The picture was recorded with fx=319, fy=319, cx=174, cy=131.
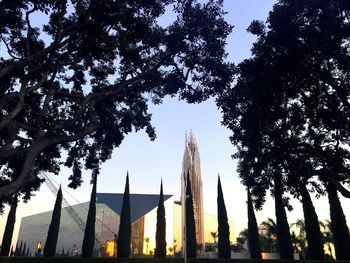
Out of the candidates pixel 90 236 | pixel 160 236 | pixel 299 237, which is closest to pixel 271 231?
pixel 299 237

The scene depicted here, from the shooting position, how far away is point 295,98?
15.5m

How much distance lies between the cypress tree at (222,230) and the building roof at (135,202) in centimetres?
2209

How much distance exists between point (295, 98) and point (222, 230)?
23.4m

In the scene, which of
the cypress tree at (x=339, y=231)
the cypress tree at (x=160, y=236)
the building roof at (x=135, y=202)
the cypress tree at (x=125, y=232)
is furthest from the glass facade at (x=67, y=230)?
the cypress tree at (x=339, y=231)

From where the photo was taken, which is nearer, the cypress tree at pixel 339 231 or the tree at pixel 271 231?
the cypress tree at pixel 339 231

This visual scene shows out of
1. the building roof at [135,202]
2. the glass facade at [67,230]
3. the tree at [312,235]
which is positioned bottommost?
the tree at [312,235]

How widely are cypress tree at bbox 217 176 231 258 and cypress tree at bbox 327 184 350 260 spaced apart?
35.7 ft

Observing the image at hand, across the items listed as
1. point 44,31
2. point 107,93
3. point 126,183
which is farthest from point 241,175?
point 126,183

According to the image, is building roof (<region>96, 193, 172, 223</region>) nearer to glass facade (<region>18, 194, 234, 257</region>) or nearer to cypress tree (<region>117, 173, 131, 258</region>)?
glass facade (<region>18, 194, 234, 257</region>)

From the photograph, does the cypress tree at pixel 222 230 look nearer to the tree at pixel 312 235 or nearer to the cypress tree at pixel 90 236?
the tree at pixel 312 235

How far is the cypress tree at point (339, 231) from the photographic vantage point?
26.7 m

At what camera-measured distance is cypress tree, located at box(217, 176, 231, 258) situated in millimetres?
33719

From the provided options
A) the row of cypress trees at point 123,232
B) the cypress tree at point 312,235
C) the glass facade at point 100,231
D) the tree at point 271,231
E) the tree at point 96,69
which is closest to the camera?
the tree at point 96,69

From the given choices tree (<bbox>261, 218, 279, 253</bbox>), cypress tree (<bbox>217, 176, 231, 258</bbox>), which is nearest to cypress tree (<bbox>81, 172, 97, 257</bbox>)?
cypress tree (<bbox>217, 176, 231, 258</bbox>)
